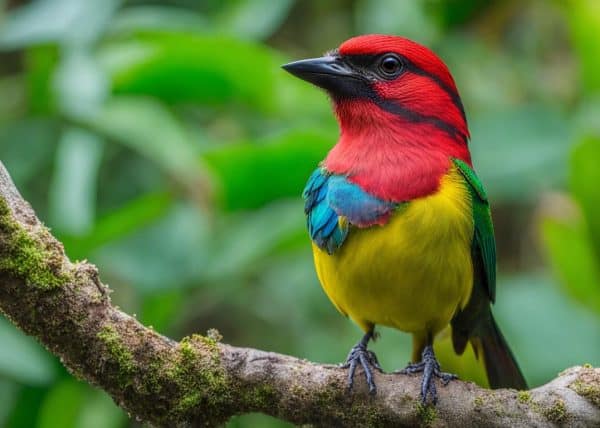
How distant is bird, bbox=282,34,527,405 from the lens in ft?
9.00

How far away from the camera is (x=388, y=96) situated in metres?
3.10

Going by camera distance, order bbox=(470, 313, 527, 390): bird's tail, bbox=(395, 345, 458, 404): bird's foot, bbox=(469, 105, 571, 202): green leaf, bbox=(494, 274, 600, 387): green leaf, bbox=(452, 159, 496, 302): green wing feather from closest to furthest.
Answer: bbox=(395, 345, 458, 404): bird's foot < bbox=(452, 159, 496, 302): green wing feather < bbox=(470, 313, 527, 390): bird's tail < bbox=(494, 274, 600, 387): green leaf < bbox=(469, 105, 571, 202): green leaf

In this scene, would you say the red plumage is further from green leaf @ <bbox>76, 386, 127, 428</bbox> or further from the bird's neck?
green leaf @ <bbox>76, 386, 127, 428</bbox>

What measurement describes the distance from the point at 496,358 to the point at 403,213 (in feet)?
2.66

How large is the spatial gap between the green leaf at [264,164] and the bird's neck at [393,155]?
4.26ft

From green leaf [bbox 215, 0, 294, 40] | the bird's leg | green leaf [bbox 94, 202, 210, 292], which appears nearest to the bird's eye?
the bird's leg

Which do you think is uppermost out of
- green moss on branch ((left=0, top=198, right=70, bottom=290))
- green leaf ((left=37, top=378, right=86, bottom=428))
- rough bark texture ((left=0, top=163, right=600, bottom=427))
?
green leaf ((left=37, top=378, right=86, bottom=428))

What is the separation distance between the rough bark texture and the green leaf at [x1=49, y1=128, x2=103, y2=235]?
175 cm

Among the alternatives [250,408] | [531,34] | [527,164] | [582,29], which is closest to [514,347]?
[527,164]

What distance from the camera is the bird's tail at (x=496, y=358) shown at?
325 centimetres

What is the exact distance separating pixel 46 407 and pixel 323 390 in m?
2.08

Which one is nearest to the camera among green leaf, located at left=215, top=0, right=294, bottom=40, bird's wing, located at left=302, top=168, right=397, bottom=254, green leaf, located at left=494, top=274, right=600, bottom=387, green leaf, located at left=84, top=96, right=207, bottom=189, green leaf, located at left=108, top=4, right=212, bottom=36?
bird's wing, located at left=302, top=168, right=397, bottom=254

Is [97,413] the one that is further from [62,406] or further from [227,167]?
[227,167]

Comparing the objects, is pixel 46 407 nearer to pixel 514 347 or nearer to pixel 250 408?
pixel 250 408
